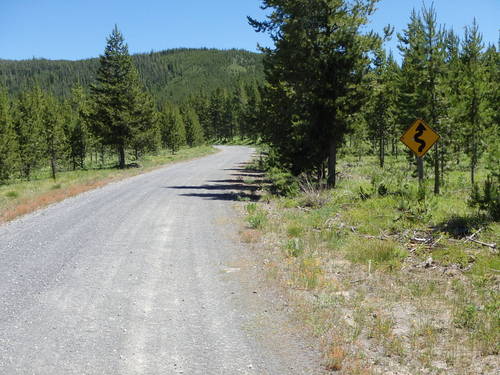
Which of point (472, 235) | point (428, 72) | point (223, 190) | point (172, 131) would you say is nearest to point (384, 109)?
point (428, 72)

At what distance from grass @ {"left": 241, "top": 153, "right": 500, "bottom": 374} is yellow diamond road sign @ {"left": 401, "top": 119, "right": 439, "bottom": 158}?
173cm

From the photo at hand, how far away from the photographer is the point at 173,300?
6.08m

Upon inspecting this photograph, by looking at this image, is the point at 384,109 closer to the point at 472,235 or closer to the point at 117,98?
the point at 117,98

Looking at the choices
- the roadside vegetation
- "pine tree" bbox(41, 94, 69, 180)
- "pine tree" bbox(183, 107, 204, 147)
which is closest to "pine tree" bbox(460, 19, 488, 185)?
the roadside vegetation

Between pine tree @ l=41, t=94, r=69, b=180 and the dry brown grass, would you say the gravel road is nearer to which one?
the dry brown grass

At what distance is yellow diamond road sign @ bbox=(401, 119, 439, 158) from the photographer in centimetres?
1165

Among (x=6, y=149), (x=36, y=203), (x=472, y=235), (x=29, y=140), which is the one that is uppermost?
(x=29, y=140)

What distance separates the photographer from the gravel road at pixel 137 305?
4.39m

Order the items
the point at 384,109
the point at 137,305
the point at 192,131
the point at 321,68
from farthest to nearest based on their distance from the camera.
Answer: the point at 192,131 → the point at 384,109 → the point at 321,68 → the point at 137,305

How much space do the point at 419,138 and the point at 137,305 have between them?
32.0 ft

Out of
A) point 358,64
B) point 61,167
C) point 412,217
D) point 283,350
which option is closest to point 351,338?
point 283,350

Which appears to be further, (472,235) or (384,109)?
(384,109)

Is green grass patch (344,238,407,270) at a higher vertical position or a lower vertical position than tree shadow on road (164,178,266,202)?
lower

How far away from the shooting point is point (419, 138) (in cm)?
1187
